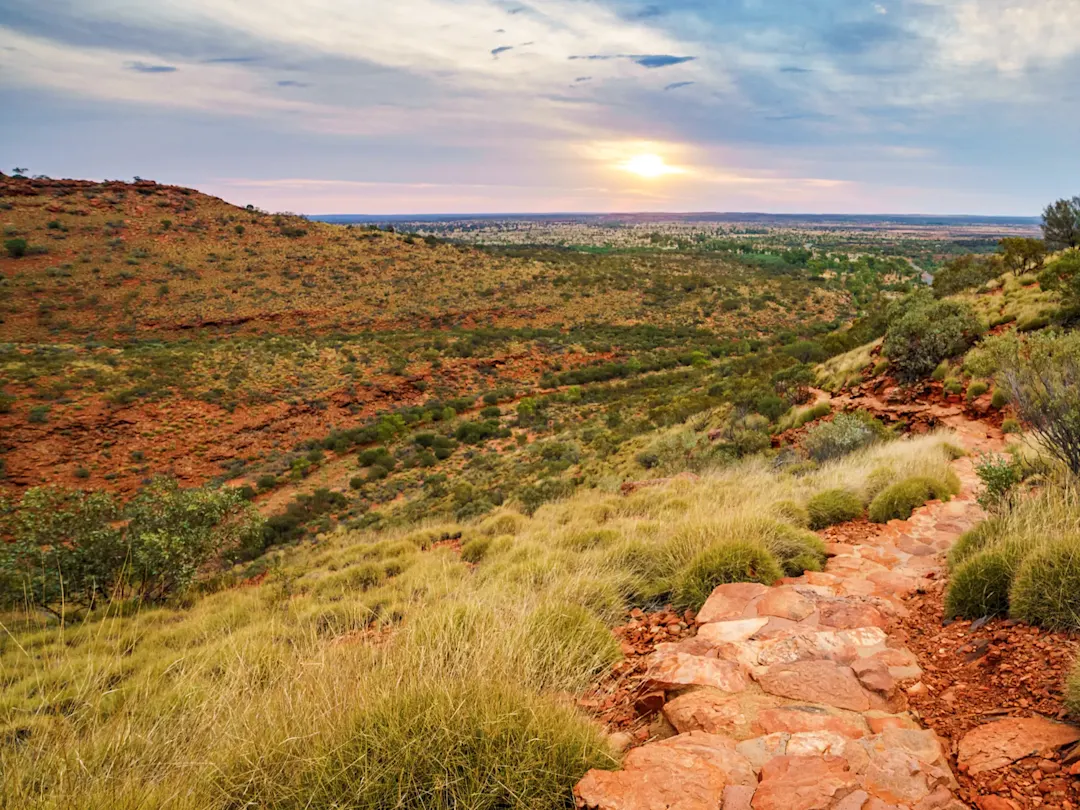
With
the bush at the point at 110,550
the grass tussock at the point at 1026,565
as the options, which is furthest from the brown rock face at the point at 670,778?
the bush at the point at 110,550

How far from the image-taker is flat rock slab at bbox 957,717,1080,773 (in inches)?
91.5

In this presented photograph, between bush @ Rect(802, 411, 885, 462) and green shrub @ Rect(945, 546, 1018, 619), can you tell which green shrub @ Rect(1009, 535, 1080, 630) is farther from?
bush @ Rect(802, 411, 885, 462)

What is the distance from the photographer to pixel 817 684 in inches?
121

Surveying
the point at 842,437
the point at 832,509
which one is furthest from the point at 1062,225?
the point at 832,509

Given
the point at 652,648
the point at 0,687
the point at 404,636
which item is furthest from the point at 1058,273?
the point at 0,687

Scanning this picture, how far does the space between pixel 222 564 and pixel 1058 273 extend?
79.9 feet

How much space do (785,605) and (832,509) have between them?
3.07 metres

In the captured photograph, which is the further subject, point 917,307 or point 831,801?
point 917,307

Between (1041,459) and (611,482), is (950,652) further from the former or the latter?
(611,482)

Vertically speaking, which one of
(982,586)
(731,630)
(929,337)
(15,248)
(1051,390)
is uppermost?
(15,248)

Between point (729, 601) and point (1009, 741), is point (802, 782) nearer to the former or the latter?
point (1009, 741)

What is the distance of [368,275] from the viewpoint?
1973 inches

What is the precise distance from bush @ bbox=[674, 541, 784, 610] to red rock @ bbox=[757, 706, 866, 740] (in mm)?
1755

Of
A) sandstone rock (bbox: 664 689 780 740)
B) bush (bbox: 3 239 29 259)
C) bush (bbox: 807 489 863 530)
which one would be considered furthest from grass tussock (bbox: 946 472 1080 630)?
bush (bbox: 3 239 29 259)
